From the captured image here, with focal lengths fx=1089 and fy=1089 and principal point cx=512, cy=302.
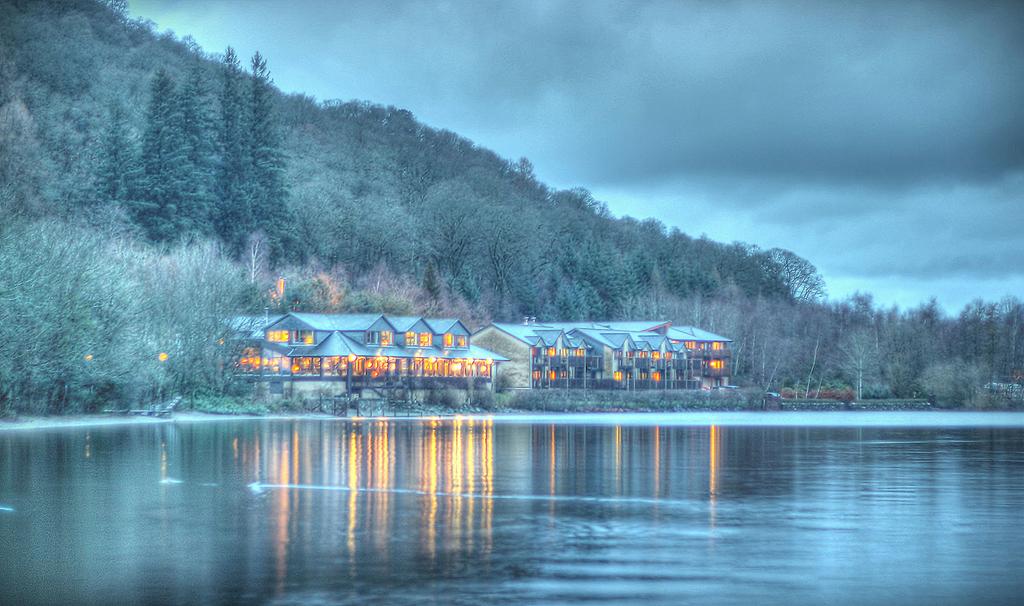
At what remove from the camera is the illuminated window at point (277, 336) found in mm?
90750

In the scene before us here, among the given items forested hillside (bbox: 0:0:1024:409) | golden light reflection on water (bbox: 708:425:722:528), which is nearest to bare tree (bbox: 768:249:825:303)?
forested hillside (bbox: 0:0:1024:409)

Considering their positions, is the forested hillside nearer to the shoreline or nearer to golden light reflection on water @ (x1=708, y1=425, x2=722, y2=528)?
the shoreline

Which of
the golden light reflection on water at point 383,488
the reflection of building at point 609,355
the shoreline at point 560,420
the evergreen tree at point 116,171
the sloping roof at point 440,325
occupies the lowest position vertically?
the shoreline at point 560,420

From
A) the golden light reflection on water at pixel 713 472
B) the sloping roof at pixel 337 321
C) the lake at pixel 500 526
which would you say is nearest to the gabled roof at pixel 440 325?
the sloping roof at pixel 337 321

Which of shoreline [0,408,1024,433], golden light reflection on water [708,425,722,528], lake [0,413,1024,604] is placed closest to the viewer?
lake [0,413,1024,604]

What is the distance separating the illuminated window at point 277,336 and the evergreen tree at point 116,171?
960 inches

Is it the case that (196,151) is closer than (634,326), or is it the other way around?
(196,151)

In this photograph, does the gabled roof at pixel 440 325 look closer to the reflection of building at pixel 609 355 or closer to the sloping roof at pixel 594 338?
the reflection of building at pixel 609 355

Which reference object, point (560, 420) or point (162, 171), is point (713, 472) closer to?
point (560, 420)

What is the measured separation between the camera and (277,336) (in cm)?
9112

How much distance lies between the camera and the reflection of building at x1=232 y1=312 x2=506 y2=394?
8900 cm

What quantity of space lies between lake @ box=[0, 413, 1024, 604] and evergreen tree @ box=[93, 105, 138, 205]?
7010 cm

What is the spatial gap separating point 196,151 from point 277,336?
3203cm

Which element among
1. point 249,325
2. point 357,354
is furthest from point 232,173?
point 249,325
